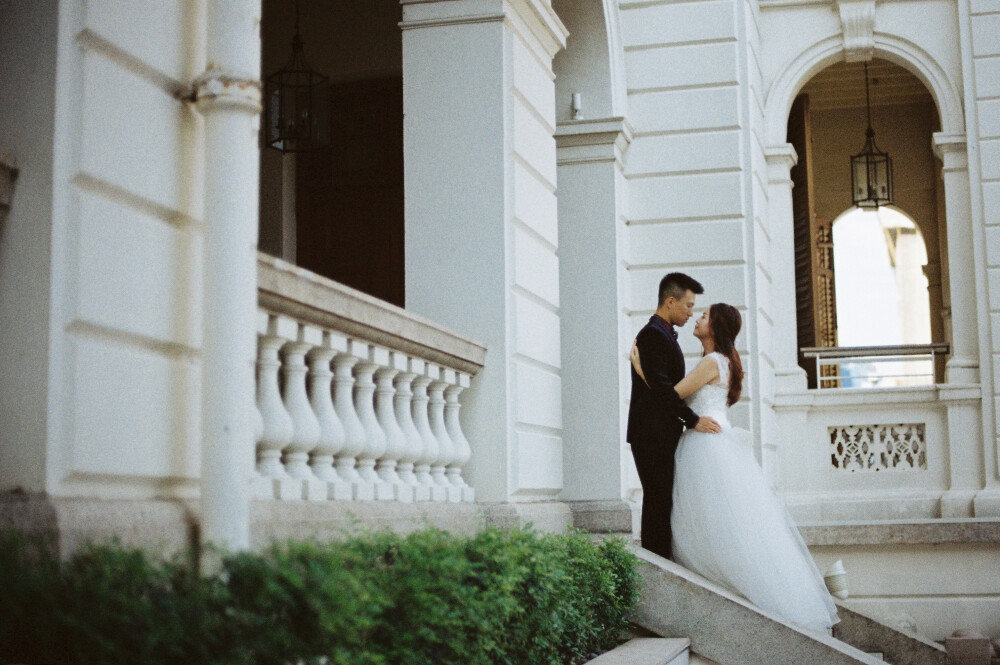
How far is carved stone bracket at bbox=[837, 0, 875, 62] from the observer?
12.1 meters

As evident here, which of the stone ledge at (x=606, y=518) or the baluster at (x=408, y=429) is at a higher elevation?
the baluster at (x=408, y=429)

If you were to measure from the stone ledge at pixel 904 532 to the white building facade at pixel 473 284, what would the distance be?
0.03 metres

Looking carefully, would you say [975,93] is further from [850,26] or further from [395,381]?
[395,381]

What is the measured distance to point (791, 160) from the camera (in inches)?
493

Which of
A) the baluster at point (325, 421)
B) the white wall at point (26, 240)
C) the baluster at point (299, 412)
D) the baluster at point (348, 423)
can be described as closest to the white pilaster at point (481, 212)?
the baluster at point (348, 423)

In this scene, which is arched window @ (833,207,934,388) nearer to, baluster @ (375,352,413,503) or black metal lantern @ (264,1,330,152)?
black metal lantern @ (264,1,330,152)

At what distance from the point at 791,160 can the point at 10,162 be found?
391 inches

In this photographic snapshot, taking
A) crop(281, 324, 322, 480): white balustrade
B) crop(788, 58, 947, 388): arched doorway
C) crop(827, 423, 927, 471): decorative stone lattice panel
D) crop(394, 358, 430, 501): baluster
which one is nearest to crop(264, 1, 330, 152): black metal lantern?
crop(394, 358, 430, 501): baluster

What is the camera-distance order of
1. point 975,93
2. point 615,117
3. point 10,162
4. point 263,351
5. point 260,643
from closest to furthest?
point 260,643, point 10,162, point 263,351, point 615,117, point 975,93

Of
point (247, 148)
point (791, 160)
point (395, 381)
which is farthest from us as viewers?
point (791, 160)

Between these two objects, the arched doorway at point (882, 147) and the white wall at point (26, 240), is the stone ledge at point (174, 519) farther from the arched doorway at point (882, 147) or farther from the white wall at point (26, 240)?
the arched doorway at point (882, 147)

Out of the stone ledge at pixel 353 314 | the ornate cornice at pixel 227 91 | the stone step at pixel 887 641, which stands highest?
the ornate cornice at pixel 227 91

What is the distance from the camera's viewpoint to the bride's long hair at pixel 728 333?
316 inches

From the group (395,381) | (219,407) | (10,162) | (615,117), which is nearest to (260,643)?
(219,407)
